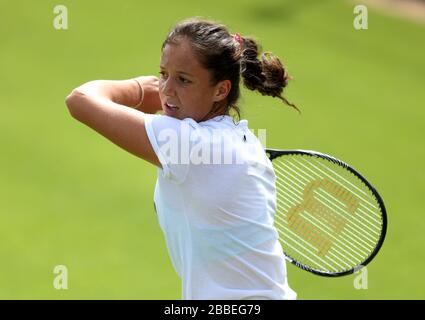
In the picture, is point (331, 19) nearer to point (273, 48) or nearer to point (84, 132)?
point (273, 48)

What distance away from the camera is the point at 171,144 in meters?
2.98

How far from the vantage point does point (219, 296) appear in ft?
10.2

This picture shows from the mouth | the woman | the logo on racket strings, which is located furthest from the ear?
the logo on racket strings

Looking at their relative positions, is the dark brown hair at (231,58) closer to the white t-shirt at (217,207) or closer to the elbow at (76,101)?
the white t-shirt at (217,207)

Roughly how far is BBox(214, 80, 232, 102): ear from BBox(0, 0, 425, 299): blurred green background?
0.19m

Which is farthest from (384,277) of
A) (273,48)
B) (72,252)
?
(273,48)

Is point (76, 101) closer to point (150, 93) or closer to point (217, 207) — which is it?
point (150, 93)

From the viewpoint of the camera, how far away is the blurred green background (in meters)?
6.23

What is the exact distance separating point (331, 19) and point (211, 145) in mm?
8517

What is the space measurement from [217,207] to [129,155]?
4866 millimetres
